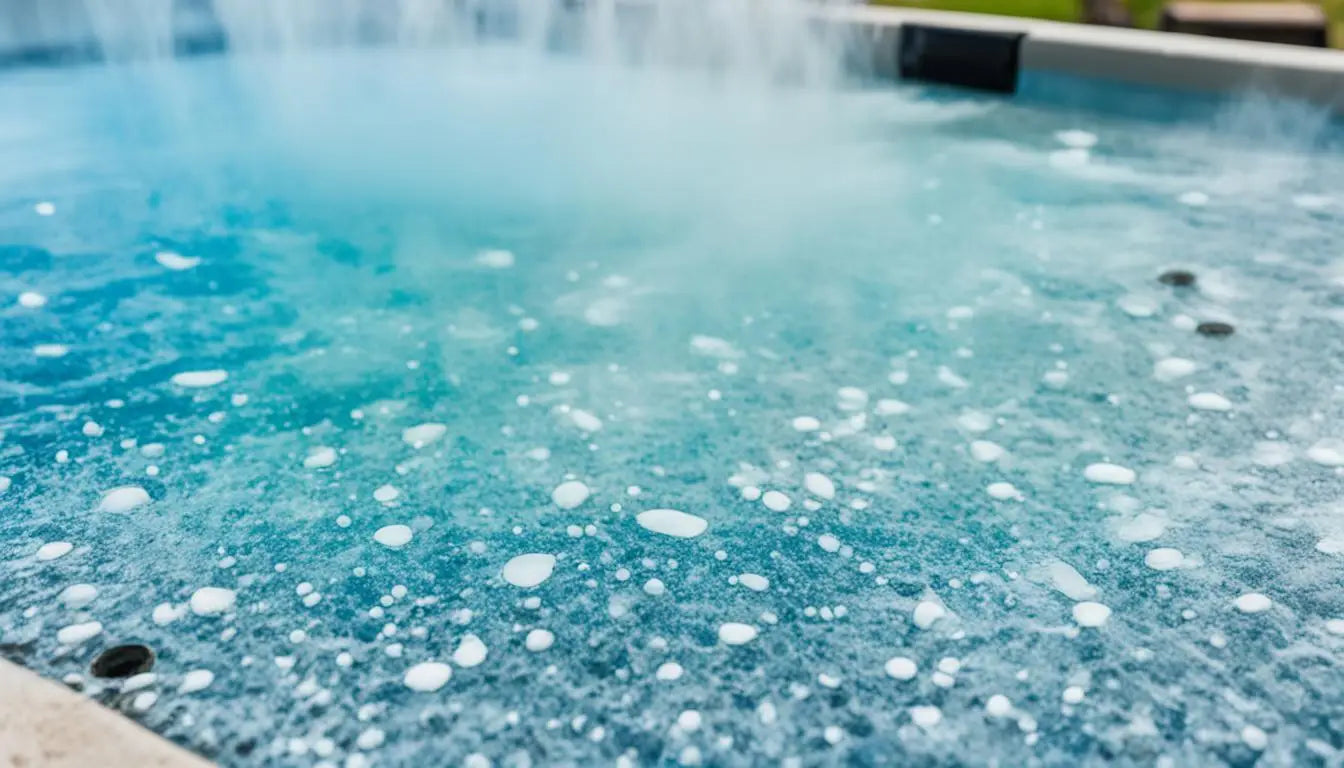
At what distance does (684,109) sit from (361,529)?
14.3 feet

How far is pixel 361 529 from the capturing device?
2234mm

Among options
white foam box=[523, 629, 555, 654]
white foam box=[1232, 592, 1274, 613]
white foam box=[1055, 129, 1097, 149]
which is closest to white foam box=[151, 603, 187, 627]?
white foam box=[523, 629, 555, 654]

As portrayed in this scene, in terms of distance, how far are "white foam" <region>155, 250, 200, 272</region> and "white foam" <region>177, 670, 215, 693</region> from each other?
2.36 m

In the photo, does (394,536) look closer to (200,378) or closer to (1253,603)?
(200,378)

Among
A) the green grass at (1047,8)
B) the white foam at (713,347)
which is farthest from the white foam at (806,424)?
the green grass at (1047,8)

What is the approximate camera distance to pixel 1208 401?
2.73 metres

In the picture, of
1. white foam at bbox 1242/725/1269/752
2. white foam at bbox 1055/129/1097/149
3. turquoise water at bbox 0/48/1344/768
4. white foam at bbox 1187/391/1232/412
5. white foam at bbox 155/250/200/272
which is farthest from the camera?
white foam at bbox 1055/129/1097/149

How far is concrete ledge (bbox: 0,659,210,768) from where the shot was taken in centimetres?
149

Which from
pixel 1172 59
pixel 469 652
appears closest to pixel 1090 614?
pixel 469 652

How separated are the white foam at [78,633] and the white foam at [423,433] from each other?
2.75 feet

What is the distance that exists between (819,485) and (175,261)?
8.88 feet

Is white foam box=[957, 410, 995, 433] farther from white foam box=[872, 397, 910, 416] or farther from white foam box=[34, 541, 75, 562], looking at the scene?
white foam box=[34, 541, 75, 562]

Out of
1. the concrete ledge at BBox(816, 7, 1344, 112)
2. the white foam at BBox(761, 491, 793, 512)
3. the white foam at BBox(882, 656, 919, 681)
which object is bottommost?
the white foam at BBox(882, 656, 919, 681)

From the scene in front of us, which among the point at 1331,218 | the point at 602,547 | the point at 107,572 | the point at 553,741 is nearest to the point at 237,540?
the point at 107,572
